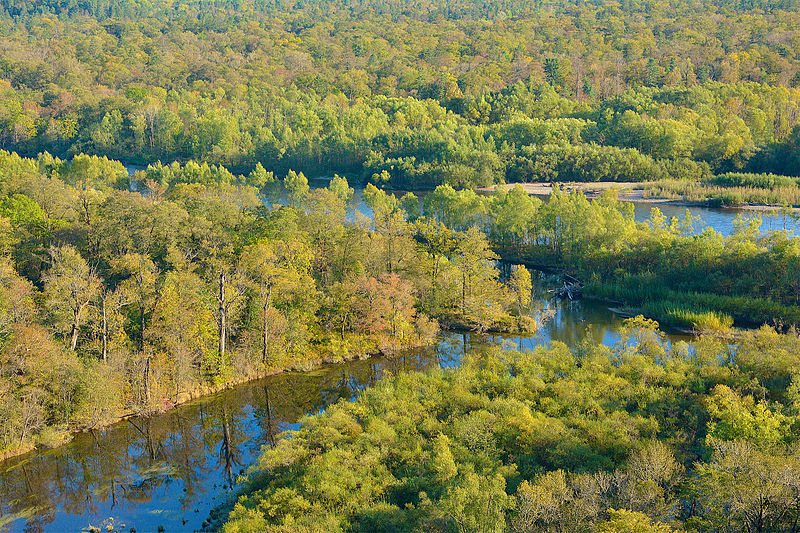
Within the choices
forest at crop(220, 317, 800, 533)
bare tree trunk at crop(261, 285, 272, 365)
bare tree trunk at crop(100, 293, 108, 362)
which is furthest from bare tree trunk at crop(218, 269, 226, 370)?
forest at crop(220, 317, 800, 533)

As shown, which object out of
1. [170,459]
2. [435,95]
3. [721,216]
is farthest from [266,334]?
[435,95]

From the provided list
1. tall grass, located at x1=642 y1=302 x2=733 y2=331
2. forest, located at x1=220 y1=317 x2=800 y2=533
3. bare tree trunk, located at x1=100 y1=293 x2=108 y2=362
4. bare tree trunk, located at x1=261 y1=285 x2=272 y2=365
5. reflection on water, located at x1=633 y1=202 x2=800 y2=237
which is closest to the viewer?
forest, located at x1=220 y1=317 x2=800 y2=533

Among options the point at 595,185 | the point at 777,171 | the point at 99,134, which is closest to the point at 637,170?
the point at 595,185

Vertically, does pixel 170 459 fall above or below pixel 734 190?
below

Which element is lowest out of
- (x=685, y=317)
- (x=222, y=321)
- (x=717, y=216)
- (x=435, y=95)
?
(x=685, y=317)

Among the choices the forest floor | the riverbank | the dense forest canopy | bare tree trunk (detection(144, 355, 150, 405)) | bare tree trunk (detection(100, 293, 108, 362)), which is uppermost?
the dense forest canopy

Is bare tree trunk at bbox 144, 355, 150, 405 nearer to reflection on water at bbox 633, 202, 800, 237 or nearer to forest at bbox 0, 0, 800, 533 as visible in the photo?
forest at bbox 0, 0, 800, 533

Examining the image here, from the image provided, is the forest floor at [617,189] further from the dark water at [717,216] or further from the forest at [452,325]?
the dark water at [717,216]

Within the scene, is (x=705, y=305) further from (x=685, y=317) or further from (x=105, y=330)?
(x=105, y=330)
